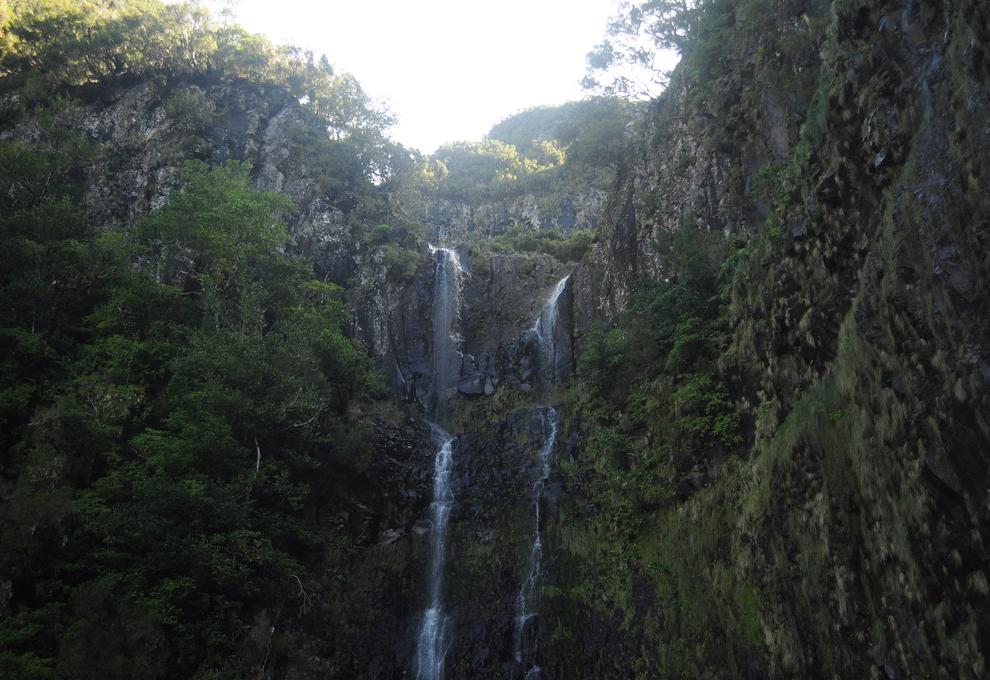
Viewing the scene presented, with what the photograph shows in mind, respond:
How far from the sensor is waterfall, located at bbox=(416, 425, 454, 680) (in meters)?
15.5

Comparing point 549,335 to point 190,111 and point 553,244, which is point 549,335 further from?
point 190,111

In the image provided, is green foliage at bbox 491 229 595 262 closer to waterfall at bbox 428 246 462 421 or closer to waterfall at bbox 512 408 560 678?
waterfall at bbox 428 246 462 421

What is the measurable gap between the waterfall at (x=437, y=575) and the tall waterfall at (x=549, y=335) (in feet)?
13.1

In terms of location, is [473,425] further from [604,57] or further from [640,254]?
[604,57]

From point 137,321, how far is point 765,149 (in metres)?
18.8

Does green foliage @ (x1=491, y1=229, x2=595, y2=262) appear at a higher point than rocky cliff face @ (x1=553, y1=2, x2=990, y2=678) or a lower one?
higher

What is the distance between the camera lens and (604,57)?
2353 cm

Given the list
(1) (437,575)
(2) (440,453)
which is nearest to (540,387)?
(2) (440,453)

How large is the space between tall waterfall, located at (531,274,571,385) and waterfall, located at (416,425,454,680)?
3992 millimetres

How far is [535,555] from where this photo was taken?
1584cm

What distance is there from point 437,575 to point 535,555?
3.26 metres

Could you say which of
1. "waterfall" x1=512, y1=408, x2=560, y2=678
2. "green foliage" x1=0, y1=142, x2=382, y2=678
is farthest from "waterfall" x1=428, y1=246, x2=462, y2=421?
"waterfall" x1=512, y1=408, x2=560, y2=678

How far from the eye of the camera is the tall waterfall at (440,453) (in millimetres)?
15766

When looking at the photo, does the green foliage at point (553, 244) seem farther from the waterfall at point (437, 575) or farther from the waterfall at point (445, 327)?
the waterfall at point (437, 575)
